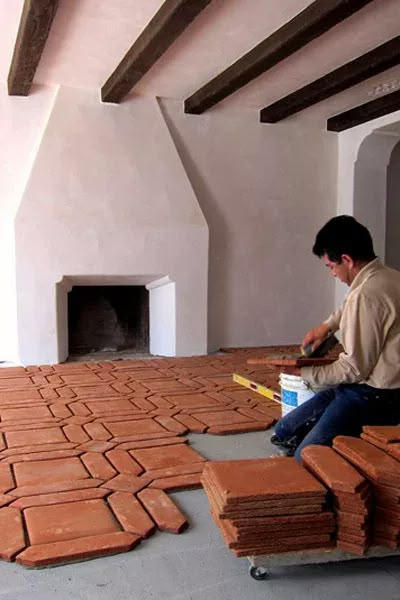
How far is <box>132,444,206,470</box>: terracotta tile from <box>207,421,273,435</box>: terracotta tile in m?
0.31

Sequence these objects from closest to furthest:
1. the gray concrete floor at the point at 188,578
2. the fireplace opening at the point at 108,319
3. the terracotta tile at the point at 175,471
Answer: the gray concrete floor at the point at 188,578, the terracotta tile at the point at 175,471, the fireplace opening at the point at 108,319

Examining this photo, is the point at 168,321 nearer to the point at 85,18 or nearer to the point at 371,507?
the point at 85,18

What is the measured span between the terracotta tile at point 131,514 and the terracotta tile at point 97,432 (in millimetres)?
741

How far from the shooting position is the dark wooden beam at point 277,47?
11.5ft

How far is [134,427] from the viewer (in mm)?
3152

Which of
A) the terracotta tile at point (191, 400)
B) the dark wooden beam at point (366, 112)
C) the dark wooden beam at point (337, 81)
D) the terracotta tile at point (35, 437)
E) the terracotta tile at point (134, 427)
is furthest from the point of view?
the dark wooden beam at point (366, 112)

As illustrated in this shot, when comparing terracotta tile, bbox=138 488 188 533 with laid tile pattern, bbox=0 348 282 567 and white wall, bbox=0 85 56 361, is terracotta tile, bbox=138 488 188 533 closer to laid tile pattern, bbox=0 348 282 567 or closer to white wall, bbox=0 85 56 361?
laid tile pattern, bbox=0 348 282 567

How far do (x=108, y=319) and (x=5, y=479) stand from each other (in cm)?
385

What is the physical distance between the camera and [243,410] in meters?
3.55

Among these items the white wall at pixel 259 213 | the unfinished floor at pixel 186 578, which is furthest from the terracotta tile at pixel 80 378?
the unfinished floor at pixel 186 578

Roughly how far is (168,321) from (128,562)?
4.00 metres

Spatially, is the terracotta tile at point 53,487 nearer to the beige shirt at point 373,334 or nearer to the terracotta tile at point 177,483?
the terracotta tile at point 177,483

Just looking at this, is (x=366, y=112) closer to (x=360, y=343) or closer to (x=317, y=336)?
(x=317, y=336)

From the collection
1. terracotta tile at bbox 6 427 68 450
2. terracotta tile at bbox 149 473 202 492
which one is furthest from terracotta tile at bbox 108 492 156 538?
terracotta tile at bbox 6 427 68 450
